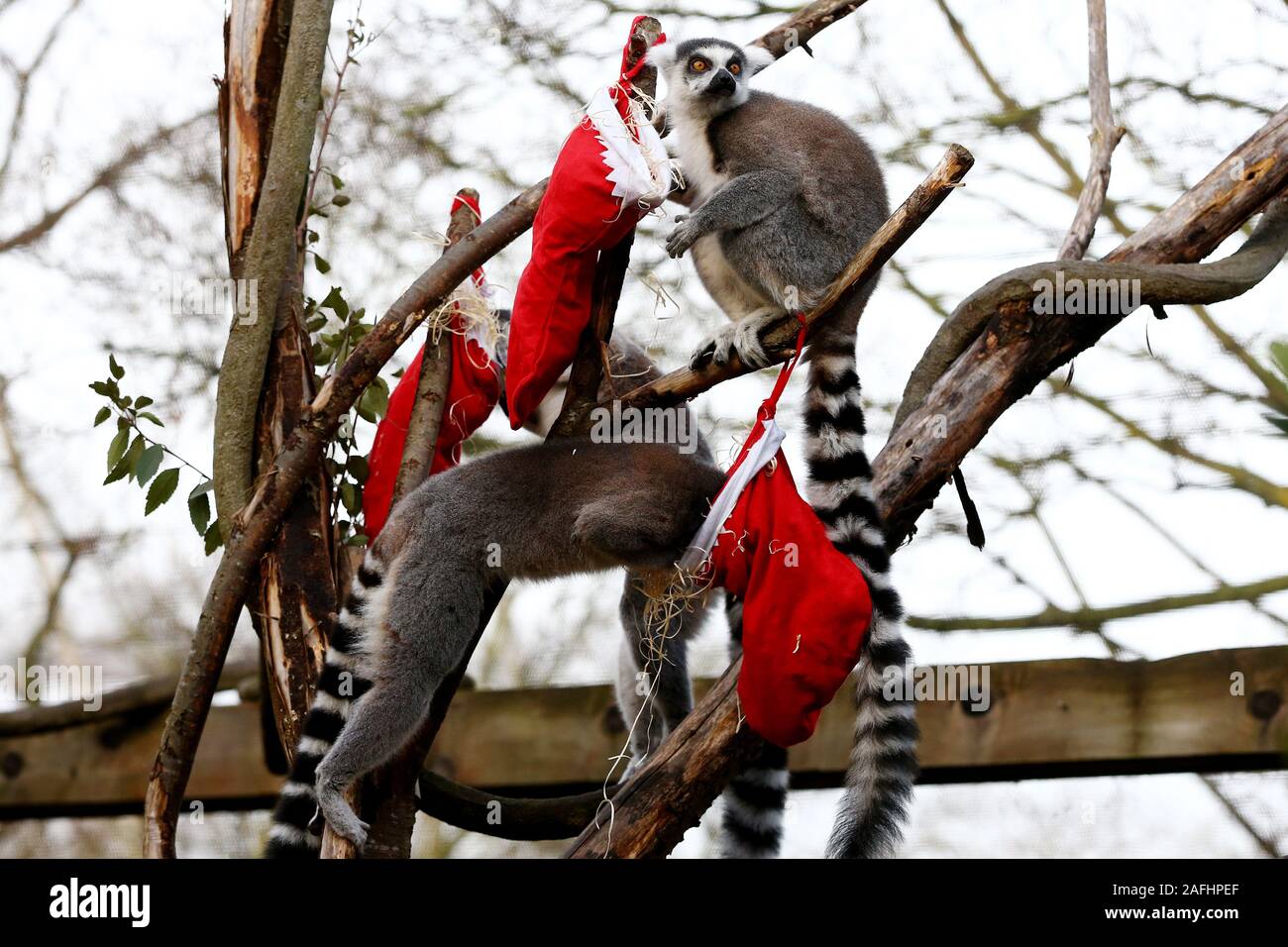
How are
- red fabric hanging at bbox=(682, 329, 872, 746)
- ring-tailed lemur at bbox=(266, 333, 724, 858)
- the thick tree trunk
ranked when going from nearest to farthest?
red fabric hanging at bbox=(682, 329, 872, 746)
ring-tailed lemur at bbox=(266, 333, 724, 858)
the thick tree trunk

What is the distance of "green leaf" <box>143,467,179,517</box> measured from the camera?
3.72m

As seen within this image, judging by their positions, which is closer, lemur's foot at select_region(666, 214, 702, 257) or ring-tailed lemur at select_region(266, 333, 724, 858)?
ring-tailed lemur at select_region(266, 333, 724, 858)

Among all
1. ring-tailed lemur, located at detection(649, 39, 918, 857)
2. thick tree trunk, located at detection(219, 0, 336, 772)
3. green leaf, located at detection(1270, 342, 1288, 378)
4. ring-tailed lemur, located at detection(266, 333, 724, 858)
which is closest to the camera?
green leaf, located at detection(1270, 342, 1288, 378)

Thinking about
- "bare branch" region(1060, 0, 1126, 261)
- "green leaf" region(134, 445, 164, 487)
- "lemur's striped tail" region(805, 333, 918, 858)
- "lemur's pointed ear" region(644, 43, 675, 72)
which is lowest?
"lemur's striped tail" region(805, 333, 918, 858)

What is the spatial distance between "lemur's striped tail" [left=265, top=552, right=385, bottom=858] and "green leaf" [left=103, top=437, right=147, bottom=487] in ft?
3.14

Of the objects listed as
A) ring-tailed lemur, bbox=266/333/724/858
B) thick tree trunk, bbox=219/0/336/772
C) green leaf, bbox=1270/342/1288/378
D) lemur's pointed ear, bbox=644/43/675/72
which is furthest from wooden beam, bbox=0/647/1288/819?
green leaf, bbox=1270/342/1288/378

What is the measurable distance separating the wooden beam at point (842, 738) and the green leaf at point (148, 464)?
4.55 ft

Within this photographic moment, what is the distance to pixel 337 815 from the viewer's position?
3100mm

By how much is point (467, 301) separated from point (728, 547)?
51.3 inches

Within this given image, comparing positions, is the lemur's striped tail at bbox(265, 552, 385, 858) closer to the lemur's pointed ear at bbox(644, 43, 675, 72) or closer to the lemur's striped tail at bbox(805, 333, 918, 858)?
the lemur's striped tail at bbox(805, 333, 918, 858)

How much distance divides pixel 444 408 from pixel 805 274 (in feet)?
3.89

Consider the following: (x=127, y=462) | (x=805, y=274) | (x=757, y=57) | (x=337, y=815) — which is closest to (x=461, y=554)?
(x=337, y=815)

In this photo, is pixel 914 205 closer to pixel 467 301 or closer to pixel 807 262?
pixel 807 262

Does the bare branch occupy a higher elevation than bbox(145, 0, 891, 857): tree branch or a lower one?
higher
